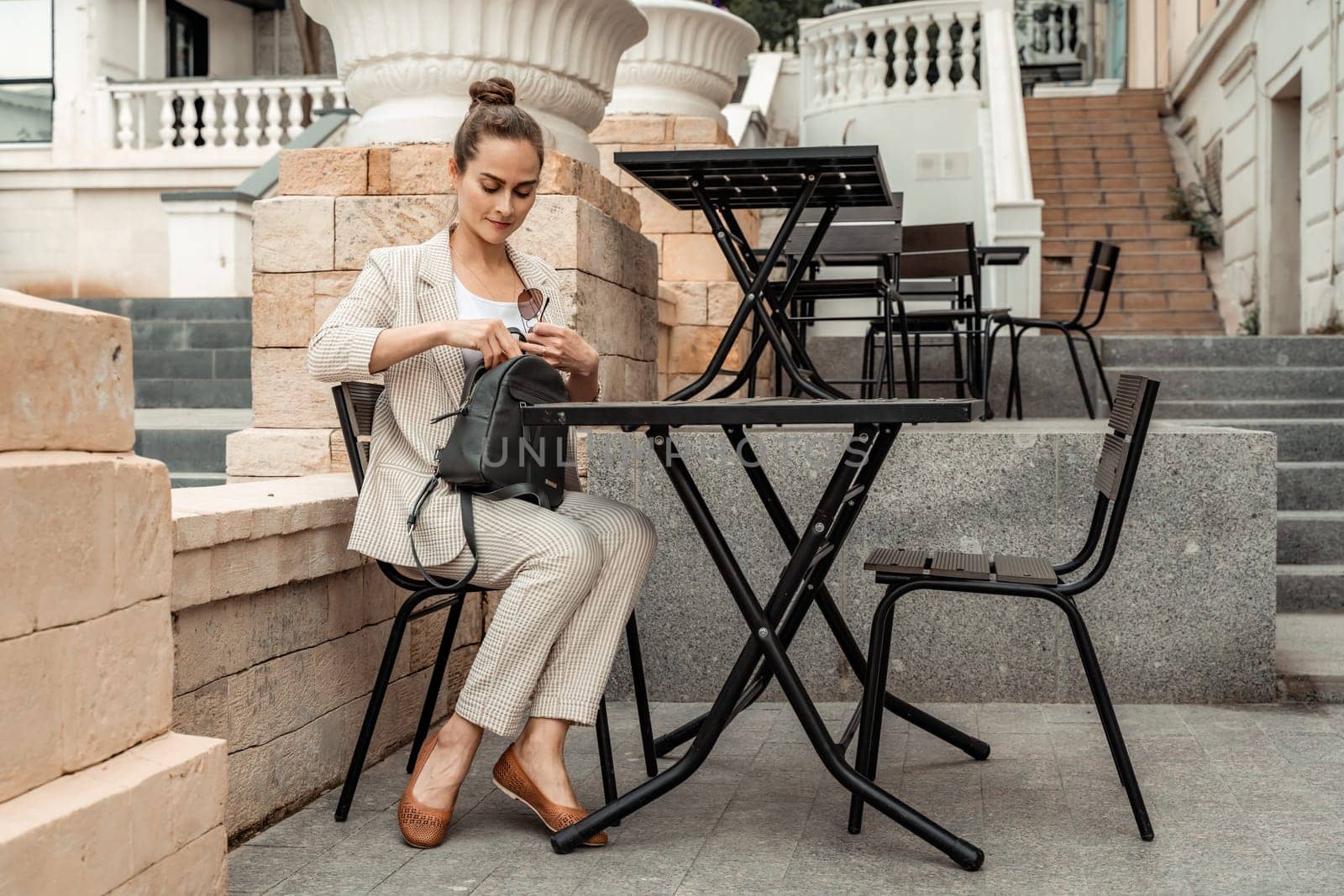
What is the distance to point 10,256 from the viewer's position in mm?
18656

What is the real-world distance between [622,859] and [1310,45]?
9.92 meters

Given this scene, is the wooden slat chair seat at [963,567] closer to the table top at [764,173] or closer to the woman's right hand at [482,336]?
the woman's right hand at [482,336]

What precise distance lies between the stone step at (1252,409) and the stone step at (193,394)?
6085 mm

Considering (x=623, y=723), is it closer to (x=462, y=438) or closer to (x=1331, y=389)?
(x=462, y=438)

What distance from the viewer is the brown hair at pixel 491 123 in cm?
311

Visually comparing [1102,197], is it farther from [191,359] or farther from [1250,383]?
[191,359]

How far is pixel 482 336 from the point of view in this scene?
2.96 metres

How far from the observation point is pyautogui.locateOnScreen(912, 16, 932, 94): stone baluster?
14102mm

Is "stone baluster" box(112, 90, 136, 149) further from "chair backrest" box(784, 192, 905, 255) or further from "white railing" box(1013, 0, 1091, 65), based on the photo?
"white railing" box(1013, 0, 1091, 65)

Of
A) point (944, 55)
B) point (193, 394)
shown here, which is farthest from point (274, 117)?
point (193, 394)

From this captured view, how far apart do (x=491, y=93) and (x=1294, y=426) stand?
4939mm

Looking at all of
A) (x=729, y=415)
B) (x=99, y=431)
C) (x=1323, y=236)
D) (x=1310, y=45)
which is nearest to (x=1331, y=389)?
(x=1323, y=236)

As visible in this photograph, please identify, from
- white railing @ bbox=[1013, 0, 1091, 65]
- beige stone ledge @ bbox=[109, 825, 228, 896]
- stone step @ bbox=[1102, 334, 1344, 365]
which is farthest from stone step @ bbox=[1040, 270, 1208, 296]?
white railing @ bbox=[1013, 0, 1091, 65]

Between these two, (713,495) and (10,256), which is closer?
(713,495)
